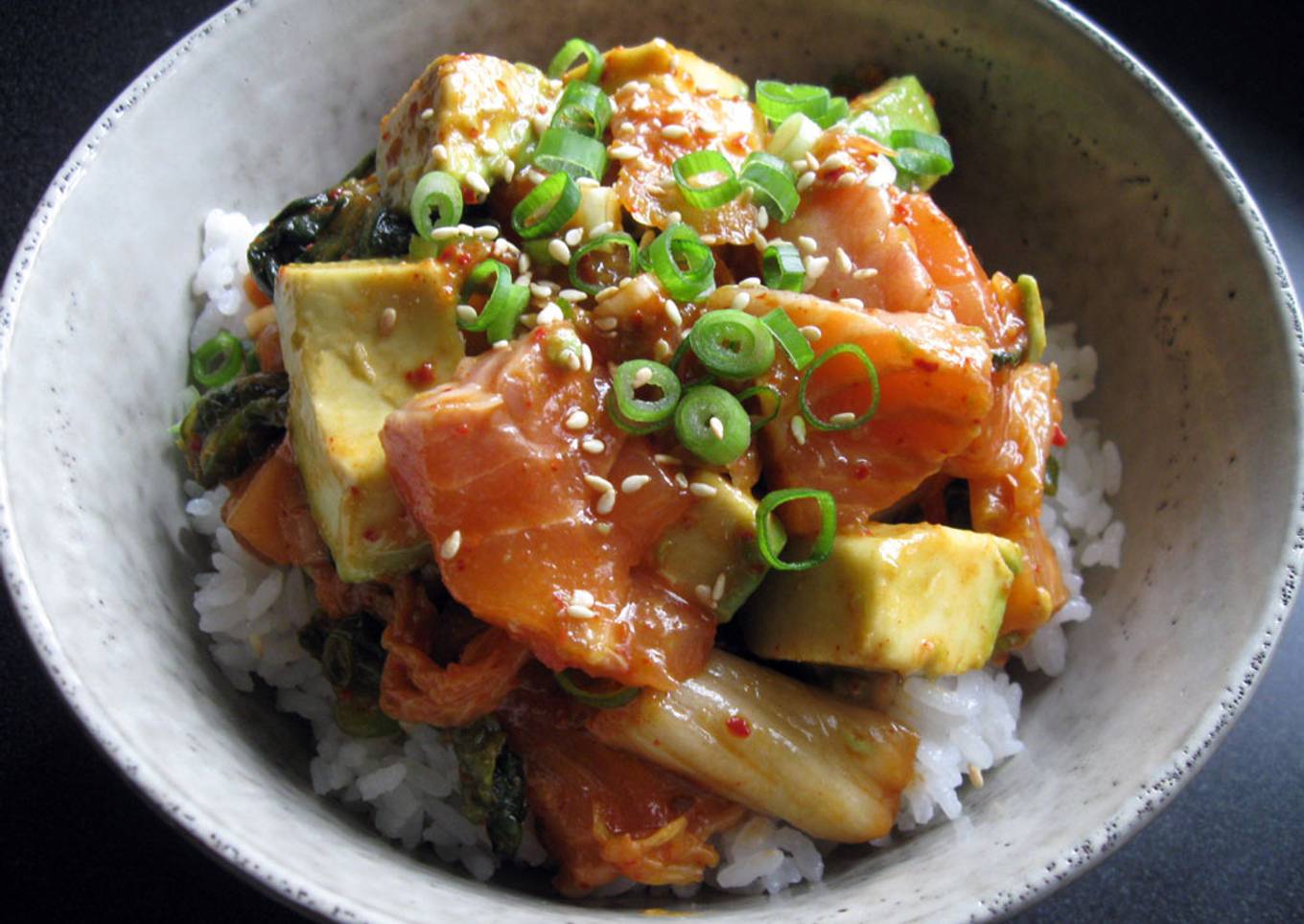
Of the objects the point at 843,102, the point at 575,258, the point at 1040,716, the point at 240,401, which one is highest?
the point at 843,102

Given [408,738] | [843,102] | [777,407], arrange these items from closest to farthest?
1. [777,407]
2. [408,738]
3. [843,102]

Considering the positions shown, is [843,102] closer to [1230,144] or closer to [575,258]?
[575,258]

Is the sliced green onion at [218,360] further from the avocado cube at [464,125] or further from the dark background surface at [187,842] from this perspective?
the dark background surface at [187,842]

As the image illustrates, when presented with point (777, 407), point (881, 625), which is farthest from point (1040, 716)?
point (777, 407)

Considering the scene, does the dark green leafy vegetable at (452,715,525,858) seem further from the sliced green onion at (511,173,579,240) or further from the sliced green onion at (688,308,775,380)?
the sliced green onion at (511,173,579,240)

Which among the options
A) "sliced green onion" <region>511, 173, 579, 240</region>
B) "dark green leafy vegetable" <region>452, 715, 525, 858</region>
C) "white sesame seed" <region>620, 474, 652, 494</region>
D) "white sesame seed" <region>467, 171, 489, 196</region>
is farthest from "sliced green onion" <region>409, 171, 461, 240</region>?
"dark green leafy vegetable" <region>452, 715, 525, 858</region>

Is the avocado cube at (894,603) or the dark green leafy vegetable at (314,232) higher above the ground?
the avocado cube at (894,603)

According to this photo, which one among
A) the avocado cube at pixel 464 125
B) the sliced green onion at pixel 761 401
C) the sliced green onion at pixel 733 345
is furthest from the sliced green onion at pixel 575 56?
the sliced green onion at pixel 761 401
